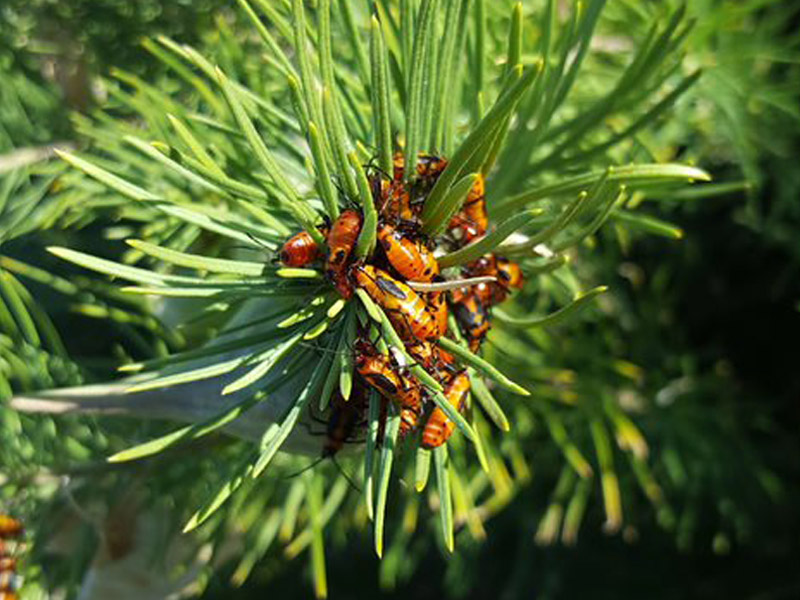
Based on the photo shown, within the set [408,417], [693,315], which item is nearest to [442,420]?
[408,417]

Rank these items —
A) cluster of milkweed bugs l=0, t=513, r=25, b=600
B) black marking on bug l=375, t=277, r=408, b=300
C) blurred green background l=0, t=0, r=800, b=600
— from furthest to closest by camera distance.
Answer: blurred green background l=0, t=0, r=800, b=600 < cluster of milkweed bugs l=0, t=513, r=25, b=600 < black marking on bug l=375, t=277, r=408, b=300

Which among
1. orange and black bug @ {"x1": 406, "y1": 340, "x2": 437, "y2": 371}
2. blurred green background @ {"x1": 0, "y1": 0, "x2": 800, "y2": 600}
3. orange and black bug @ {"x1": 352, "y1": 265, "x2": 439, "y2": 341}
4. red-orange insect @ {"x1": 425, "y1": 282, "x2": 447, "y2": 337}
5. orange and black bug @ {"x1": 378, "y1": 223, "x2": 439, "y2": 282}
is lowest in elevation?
blurred green background @ {"x1": 0, "y1": 0, "x2": 800, "y2": 600}

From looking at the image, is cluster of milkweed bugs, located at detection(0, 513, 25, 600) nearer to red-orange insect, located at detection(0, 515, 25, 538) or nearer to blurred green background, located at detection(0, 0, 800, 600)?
red-orange insect, located at detection(0, 515, 25, 538)

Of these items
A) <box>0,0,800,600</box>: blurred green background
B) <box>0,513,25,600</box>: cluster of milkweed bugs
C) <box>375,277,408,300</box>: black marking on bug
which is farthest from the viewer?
<box>0,0,800,600</box>: blurred green background

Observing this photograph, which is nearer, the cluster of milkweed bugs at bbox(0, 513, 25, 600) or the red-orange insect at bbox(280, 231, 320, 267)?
the red-orange insect at bbox(280, 231, 320, 267)

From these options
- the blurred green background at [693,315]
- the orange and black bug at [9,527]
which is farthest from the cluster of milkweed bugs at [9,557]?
the blurred green background at [693,315]

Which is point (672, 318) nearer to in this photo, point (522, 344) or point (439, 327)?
point (522, 344)

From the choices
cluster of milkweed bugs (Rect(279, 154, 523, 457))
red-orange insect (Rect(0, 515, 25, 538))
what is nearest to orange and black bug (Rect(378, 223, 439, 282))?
cluster of milkweed bugs (Rect(279, 154, 523, 457))

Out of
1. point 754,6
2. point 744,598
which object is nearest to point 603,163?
point 754,6

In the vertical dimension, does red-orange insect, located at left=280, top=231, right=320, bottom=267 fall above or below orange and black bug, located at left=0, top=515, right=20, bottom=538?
above
